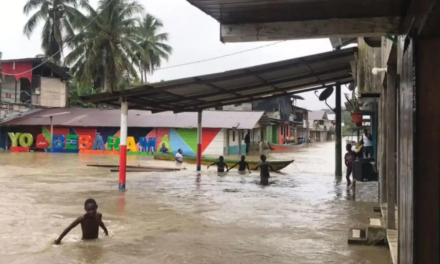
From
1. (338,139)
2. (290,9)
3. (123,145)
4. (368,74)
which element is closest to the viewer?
(290,9)

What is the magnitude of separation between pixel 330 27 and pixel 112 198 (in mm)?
9659

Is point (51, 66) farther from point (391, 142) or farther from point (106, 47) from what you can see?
point (391, 142)

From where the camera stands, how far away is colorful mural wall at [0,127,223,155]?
34188mm

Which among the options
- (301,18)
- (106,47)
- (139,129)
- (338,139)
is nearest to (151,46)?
(106,47)

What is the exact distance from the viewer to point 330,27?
3.88 metres

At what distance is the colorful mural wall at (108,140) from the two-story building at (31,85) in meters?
2.58

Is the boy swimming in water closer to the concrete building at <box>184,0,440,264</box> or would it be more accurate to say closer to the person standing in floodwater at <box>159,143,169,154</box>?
the concrete building at <box>184,0,440,264</box>

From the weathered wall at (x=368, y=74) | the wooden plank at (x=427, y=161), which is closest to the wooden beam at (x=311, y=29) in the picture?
the wooden plank at (x=427, y=161)

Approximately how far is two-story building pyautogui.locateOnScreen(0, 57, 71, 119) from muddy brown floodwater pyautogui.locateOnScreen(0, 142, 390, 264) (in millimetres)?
23741

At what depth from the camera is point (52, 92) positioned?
41.2m

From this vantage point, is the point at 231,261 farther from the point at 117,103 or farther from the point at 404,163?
the point at 117,103

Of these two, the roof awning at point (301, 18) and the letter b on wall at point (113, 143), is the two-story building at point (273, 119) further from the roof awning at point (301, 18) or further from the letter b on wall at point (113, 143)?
the roof awning at point (301, 18)

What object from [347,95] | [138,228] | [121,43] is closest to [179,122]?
[121,43]

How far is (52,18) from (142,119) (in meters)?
12.4
